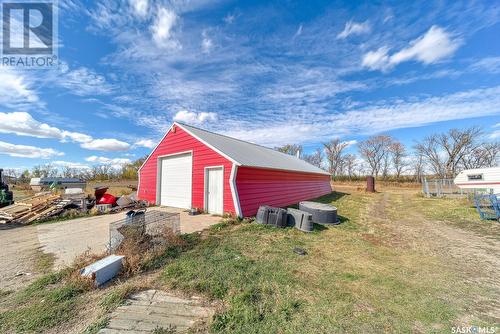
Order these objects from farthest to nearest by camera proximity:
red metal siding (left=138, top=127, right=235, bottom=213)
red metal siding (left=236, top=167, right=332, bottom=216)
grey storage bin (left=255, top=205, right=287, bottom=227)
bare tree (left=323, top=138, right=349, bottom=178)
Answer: bare tree (left=323, top=138, right=349, bottom=178), red metal siding (left=138, top=127, right=235, bottom=213), red metal siding (left=236, top=167, right=332, bottom=216), grey storage bin (left=255, top=205, right=287, bottom=227)

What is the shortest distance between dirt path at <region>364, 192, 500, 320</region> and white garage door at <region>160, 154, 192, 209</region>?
9374 millimetres

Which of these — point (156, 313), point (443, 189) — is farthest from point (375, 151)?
point (156, 313)

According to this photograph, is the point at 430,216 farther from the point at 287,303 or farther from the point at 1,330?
the point at 1,330

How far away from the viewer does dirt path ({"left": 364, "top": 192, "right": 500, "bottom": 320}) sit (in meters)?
4.28

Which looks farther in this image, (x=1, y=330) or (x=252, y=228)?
(x=252, y=228)

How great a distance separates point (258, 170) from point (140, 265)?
6808 millimetres

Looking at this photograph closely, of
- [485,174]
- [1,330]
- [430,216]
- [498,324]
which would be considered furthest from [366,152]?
[1,330]

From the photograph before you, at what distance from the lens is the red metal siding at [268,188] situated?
9.38 m

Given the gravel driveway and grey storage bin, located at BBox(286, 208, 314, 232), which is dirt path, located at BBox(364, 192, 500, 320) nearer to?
grey storage bin, located at BBox(286, 208, 314, 232)

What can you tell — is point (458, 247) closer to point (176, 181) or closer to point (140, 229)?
point (140, 229)

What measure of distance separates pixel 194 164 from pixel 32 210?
7.35 m

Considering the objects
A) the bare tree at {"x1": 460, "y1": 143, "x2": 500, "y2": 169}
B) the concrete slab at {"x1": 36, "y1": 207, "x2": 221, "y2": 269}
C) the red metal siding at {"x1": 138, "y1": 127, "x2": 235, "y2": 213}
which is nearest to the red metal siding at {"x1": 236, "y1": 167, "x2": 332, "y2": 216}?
the red metal siding at {"x1": 138, "y1": 127, "x2": 235, "y2": 213}

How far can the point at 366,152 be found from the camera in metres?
51.6

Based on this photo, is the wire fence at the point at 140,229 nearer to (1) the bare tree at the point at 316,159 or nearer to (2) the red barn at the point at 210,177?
(2) the red barn at the point at 210,177
